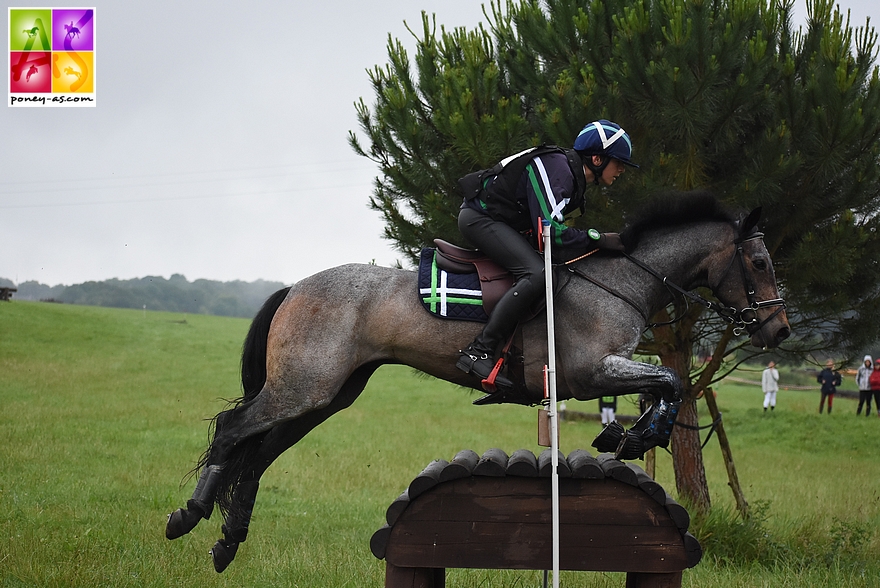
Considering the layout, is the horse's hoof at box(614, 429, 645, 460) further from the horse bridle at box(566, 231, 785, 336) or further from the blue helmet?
the blue helmet

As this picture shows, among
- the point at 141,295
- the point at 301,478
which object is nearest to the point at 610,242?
the point at 301,478

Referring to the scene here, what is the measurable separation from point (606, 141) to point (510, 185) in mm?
630

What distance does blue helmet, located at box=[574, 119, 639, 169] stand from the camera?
4.38m

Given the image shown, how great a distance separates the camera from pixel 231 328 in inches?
1563

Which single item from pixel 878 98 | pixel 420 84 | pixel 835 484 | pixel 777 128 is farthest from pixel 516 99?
pixel 835 484

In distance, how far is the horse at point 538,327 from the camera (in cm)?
429

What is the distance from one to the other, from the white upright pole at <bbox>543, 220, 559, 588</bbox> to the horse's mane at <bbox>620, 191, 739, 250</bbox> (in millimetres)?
722

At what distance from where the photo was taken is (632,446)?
4.03 meters

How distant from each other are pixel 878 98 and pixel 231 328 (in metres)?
37.0

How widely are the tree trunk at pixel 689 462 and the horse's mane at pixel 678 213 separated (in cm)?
412

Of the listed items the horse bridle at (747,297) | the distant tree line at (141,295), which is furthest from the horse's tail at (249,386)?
the distant tree line at (141,295)

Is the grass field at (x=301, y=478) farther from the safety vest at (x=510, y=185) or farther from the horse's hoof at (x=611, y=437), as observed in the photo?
the safety vest at (x=510, y=185)

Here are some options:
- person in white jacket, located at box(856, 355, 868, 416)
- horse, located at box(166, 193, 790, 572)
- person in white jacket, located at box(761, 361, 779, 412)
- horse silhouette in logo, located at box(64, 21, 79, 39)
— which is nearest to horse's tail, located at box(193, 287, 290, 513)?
horse, located at box(166, 193, 790, 572)

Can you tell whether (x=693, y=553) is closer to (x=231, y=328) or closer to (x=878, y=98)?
(x=878, y=98)
